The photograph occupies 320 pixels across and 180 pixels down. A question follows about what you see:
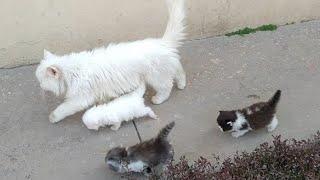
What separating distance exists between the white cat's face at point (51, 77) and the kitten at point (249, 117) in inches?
52.8

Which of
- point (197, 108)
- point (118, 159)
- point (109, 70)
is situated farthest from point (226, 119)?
point (109, 70)

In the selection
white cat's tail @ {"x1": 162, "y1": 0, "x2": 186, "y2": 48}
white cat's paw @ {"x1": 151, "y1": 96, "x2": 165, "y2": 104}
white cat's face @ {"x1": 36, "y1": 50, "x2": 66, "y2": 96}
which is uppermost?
white cat's tail @ {"x1": 162, "y1": 0, "x2": 186, "y2": 48}

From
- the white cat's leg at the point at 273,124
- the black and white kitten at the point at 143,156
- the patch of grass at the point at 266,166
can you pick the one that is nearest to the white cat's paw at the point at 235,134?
the white cat's leg at the point at 273,124

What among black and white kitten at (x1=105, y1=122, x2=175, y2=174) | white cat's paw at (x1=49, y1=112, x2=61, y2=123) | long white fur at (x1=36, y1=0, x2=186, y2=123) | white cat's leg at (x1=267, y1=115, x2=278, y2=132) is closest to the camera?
black and white kitten at (x1=105, y1=122, x2=175, y2=174)

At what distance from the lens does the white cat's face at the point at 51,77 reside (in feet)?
15.7

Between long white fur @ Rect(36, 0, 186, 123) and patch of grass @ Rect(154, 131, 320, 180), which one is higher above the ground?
long white fur @ Rect(36, 0, 186, 123)

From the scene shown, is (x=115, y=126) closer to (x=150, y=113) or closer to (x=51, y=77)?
(x=150, y=113)

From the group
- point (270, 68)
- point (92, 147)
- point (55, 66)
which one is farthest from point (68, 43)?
point (270, 68)

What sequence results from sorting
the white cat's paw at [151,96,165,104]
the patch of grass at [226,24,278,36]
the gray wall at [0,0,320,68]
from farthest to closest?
the patch of grass at [226,24,278,36] < the gray wall at [0,0,320,68] < the white cat's paw at [151,96,165,104]

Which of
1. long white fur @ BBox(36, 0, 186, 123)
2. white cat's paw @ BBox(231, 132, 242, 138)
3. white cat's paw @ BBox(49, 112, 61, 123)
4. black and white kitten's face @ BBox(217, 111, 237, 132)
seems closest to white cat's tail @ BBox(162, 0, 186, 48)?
long white fur @ BBox(36, 0, 186, 123)

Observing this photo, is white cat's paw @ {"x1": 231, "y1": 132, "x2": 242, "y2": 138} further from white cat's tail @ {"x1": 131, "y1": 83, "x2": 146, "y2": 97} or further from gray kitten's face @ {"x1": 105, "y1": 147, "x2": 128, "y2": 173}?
gray kitten's face @ {"x1": 105, "y1": 147, "x2": 128, "y2": 173}

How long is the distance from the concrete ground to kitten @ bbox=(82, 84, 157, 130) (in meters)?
0.13

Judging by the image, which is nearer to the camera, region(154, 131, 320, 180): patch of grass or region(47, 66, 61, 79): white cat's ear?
region(154, 131, 320, 180): patch of grass

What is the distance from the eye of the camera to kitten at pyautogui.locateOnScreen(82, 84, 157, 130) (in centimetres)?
477
